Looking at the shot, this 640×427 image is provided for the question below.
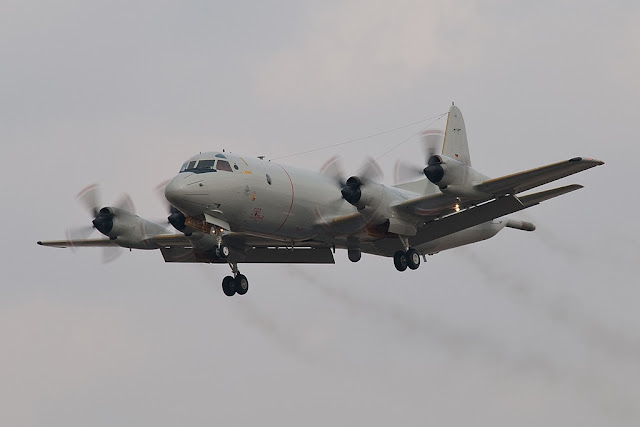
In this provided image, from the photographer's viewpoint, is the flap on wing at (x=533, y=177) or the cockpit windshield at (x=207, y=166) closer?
the flap on wing at (x=533, y=177)

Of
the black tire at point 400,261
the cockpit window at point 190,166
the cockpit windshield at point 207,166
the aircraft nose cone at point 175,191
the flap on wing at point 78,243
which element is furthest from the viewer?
the flap on wing at point 78,243

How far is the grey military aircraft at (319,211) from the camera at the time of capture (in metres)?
38.0

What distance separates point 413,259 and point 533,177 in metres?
5.64

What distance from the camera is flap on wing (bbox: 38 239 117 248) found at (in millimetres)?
45125

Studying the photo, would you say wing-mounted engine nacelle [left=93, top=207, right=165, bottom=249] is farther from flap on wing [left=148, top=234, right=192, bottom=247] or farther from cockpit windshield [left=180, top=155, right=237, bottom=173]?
cockpit windshield [left=180, top=155, right=237, bottom=173]

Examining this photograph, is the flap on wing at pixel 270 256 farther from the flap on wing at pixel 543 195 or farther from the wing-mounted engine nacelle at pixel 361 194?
the flap on wing at pixel 543 195

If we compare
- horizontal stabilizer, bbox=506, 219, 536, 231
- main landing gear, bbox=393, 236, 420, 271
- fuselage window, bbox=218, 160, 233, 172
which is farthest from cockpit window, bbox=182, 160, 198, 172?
horizontal stabilizer, bbox=506, 219, 536, 231

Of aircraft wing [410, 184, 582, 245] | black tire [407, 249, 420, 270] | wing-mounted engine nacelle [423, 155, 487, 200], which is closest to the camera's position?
wing-mounted engine nacelle [423, 155, 487, 200]

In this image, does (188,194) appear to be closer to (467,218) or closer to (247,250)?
(247,250)

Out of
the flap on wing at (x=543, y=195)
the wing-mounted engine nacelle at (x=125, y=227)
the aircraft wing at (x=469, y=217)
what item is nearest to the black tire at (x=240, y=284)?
the wing-mounted engine nacelle at (x=125, y=227)

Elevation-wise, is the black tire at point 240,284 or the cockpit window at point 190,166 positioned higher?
the cockpit window at point 190,166

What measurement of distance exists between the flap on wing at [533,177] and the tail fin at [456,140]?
4.77 metres

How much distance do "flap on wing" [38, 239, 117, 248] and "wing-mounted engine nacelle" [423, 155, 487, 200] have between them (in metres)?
13.4

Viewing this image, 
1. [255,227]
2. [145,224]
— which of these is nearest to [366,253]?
[255,227]
